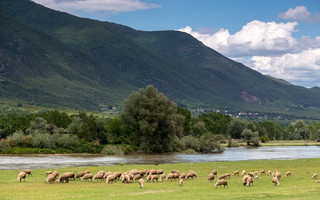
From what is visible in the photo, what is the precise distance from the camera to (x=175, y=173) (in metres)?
44.7

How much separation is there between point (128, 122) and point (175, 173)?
209 feet

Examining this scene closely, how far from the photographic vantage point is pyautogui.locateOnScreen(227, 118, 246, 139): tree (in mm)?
172762

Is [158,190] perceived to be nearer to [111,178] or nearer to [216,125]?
[111,178]

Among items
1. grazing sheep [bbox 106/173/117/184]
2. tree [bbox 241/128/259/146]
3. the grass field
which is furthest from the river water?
tree [bbox 241/128/259/146]

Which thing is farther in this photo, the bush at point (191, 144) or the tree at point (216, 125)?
the tree at point (216, 125)

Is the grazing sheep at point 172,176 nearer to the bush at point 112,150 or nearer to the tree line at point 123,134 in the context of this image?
the bush at point 112,150

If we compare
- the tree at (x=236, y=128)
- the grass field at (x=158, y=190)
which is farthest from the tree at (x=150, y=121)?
the tree at (x=236, y=128)

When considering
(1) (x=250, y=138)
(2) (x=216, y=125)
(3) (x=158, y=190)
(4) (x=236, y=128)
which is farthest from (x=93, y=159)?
(2) (x=216, y=125)

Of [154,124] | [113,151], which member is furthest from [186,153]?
[113,151]

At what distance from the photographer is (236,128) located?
17375cm

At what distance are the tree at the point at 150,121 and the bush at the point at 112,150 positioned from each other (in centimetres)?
526

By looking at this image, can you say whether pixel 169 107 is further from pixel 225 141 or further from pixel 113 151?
pixel 225 141

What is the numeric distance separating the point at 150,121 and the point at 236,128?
239ft

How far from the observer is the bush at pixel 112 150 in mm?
100750
